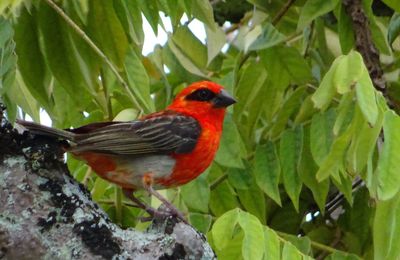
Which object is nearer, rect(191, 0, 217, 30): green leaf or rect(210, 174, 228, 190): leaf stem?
rect(191, 0, 217, 30): green leaf

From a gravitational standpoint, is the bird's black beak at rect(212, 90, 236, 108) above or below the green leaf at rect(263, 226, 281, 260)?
above

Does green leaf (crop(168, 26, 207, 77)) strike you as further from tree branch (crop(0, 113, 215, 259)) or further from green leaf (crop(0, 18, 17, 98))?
tree branch (crop(0, 113, 215, 259))

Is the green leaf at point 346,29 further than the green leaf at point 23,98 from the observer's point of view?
Yes

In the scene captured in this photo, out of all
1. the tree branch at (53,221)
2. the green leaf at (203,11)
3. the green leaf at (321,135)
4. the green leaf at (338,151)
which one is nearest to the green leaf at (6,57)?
the tree branch at (53,221)

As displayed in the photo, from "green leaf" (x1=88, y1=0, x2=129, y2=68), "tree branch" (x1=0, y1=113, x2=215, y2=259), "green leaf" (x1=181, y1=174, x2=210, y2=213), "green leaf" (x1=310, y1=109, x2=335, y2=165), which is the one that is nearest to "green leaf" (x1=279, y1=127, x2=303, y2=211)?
"green leaf" (x1=310, y1=109, x2=335, y2=165)

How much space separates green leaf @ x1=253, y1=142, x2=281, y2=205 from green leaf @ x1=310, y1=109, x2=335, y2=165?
264 mm

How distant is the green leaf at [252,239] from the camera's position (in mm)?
3466

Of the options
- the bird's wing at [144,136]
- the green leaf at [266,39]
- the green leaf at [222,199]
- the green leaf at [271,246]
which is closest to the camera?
the green leaf at [271,246]

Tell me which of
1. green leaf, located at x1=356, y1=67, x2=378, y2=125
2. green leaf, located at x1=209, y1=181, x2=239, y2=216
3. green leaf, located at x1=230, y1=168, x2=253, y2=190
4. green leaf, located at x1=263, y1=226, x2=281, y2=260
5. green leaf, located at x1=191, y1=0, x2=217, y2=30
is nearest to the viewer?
green leaf, located at x1=356, y1=67, x2=378, y2=125

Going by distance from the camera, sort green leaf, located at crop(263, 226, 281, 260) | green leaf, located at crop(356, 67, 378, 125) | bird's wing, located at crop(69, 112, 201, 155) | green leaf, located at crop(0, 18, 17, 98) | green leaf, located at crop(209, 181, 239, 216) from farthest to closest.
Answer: green leaf, located at crop(209, 181, 239, 216), bird's wing, located at crop(69, 112, 201, 155), green leaf, located at crop(263, 226, 281, 260), green leaf, located at crop(356, 67, 378, 125), green leaf, located at crop(0, 18, 17, 98)

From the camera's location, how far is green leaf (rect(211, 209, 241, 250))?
367 centimetres

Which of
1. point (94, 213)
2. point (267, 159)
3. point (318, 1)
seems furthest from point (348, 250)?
point (94, 213)

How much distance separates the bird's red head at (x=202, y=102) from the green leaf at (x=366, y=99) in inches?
51.9

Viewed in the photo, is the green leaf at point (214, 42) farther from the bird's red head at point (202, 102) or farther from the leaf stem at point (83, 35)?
the leaf stem at point (83, 35)
